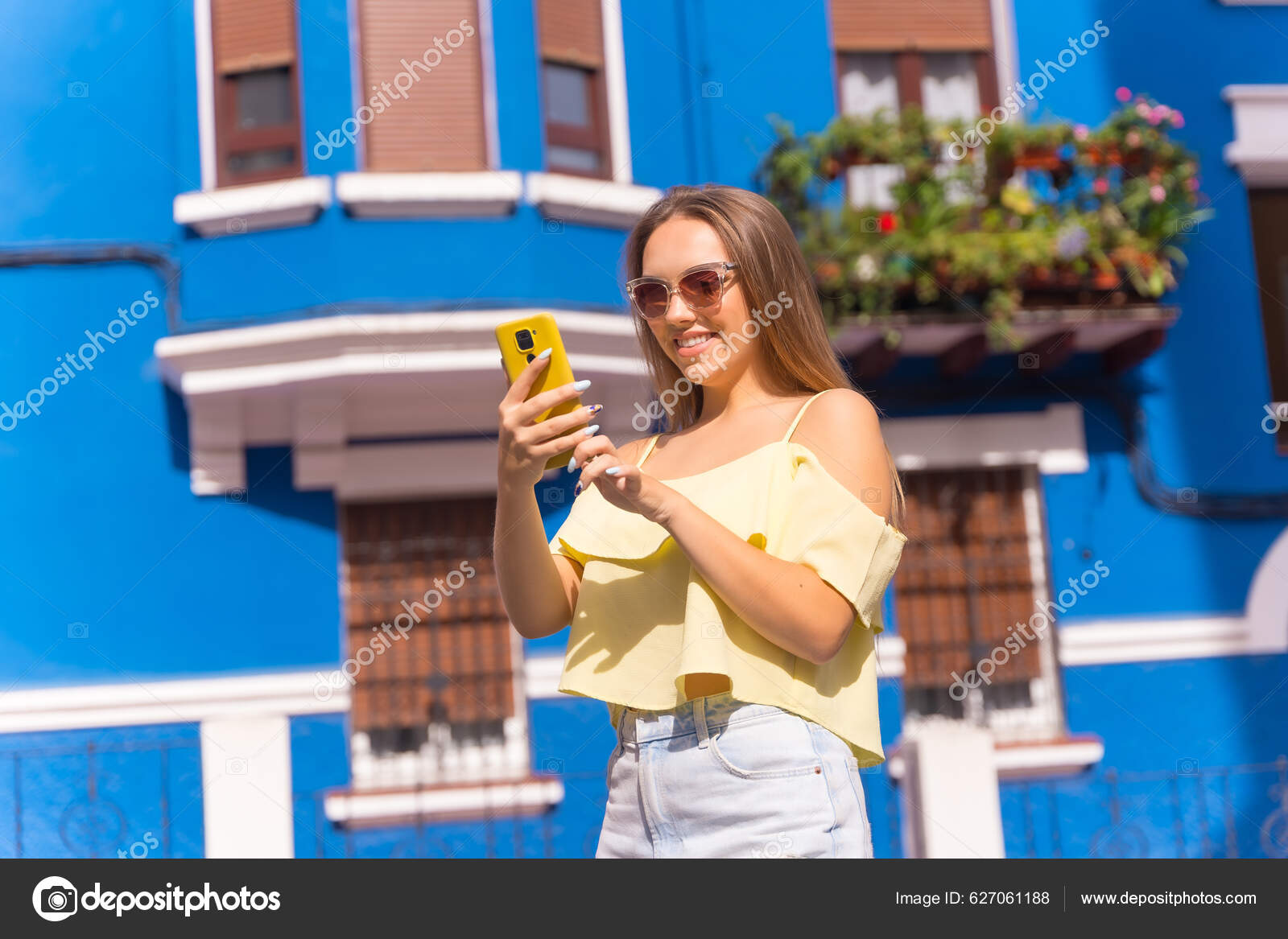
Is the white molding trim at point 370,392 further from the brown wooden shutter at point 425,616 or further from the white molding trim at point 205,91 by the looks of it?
the white molding trim at point 205,91

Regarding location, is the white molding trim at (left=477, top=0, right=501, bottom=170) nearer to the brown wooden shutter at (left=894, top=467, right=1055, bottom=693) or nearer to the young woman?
the brown wooden shutter at (left=894, top=467, right=1055, bottom=693)

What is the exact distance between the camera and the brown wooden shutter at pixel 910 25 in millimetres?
8070

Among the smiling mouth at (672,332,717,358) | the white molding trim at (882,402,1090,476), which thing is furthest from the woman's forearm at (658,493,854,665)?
the white molding trim at (882,402,1090,476)

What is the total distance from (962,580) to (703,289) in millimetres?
6061

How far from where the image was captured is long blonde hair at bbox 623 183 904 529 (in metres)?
2.10

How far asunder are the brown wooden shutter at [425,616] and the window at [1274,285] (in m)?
4.99

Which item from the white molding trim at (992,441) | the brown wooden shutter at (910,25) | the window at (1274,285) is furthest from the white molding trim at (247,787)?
the window at (1274,285)

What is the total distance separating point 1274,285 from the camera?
8.12 metres

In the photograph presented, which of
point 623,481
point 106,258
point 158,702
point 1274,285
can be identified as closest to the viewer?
point 623,481

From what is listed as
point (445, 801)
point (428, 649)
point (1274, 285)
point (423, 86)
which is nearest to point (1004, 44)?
point (1274, 285)
